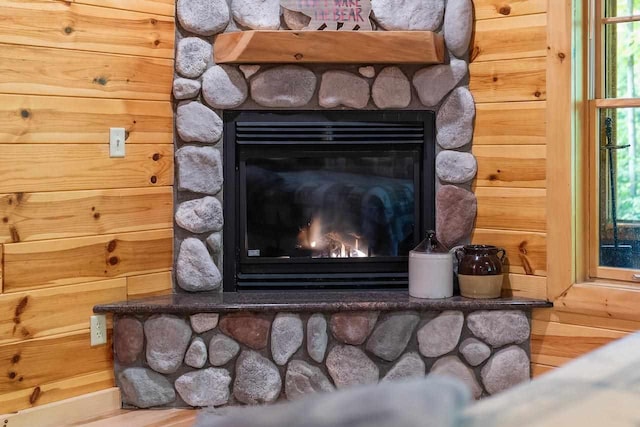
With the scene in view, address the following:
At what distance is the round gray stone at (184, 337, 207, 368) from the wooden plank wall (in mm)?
321

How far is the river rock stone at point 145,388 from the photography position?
3236mm

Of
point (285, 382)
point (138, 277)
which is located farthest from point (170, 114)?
point (285, 382)

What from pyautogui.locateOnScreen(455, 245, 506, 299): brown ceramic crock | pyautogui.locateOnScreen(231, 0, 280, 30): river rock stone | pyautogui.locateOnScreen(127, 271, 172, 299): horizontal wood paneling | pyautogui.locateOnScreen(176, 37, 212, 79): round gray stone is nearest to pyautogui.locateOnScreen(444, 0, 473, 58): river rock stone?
pyautogui.locateOnScreen(231, 0, 280, 30): river rock stone

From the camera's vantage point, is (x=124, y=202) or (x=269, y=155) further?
(x=269, y=155)

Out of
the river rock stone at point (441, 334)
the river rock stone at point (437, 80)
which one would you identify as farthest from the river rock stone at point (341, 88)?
the river rock stone at point (441, 334)

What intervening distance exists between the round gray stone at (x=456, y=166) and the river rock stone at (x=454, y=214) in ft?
0.14

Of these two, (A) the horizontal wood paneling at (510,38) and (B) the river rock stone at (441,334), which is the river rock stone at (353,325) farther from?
(A) the horizontal wood paneling at (510,38)

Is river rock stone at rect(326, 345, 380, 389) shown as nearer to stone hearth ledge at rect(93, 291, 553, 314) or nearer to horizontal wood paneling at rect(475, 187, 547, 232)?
stone hearth ledge at rect(93, 291, 553, 314)

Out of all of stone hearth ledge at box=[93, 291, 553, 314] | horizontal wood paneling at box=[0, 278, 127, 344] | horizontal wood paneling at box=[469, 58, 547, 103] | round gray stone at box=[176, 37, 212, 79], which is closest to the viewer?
horizontal wood paneling at box=[0, 278, 127, 344]

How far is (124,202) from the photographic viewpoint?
329 cm

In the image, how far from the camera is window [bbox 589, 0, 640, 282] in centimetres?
321

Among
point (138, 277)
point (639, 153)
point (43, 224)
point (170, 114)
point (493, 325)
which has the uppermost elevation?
point (170, 114)

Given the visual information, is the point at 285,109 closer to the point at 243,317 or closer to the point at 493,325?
the point at 243,317

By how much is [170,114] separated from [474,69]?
1.30 metres
